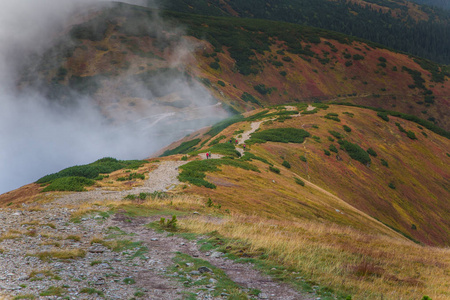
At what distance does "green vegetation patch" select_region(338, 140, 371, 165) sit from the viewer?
50094mm

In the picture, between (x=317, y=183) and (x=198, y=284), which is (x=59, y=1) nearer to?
(x=317, y=183)

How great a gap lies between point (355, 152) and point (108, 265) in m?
47.2

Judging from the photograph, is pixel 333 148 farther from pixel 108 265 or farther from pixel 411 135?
pixel 108 265

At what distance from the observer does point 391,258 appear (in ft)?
39.5

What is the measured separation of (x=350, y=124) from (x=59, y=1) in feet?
379

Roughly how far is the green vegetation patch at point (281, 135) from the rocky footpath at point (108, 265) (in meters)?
33.8

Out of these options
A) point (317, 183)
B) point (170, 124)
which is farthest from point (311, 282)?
point (170, 124)

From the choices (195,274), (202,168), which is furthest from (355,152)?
(195,274)

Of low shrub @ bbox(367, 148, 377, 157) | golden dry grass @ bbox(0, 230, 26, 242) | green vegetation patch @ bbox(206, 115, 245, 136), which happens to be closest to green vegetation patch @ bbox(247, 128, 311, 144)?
low shrub @ bbox(367, 148, 377, 157)

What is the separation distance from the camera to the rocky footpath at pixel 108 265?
7.77m

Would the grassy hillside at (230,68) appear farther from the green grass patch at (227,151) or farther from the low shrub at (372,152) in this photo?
the green grass patch at (227,151)

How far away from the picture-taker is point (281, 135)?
51.0 metres

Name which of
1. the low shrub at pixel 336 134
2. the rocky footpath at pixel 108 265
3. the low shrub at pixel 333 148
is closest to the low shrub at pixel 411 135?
the low shrub at pixel 336 134

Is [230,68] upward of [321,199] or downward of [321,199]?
upward
